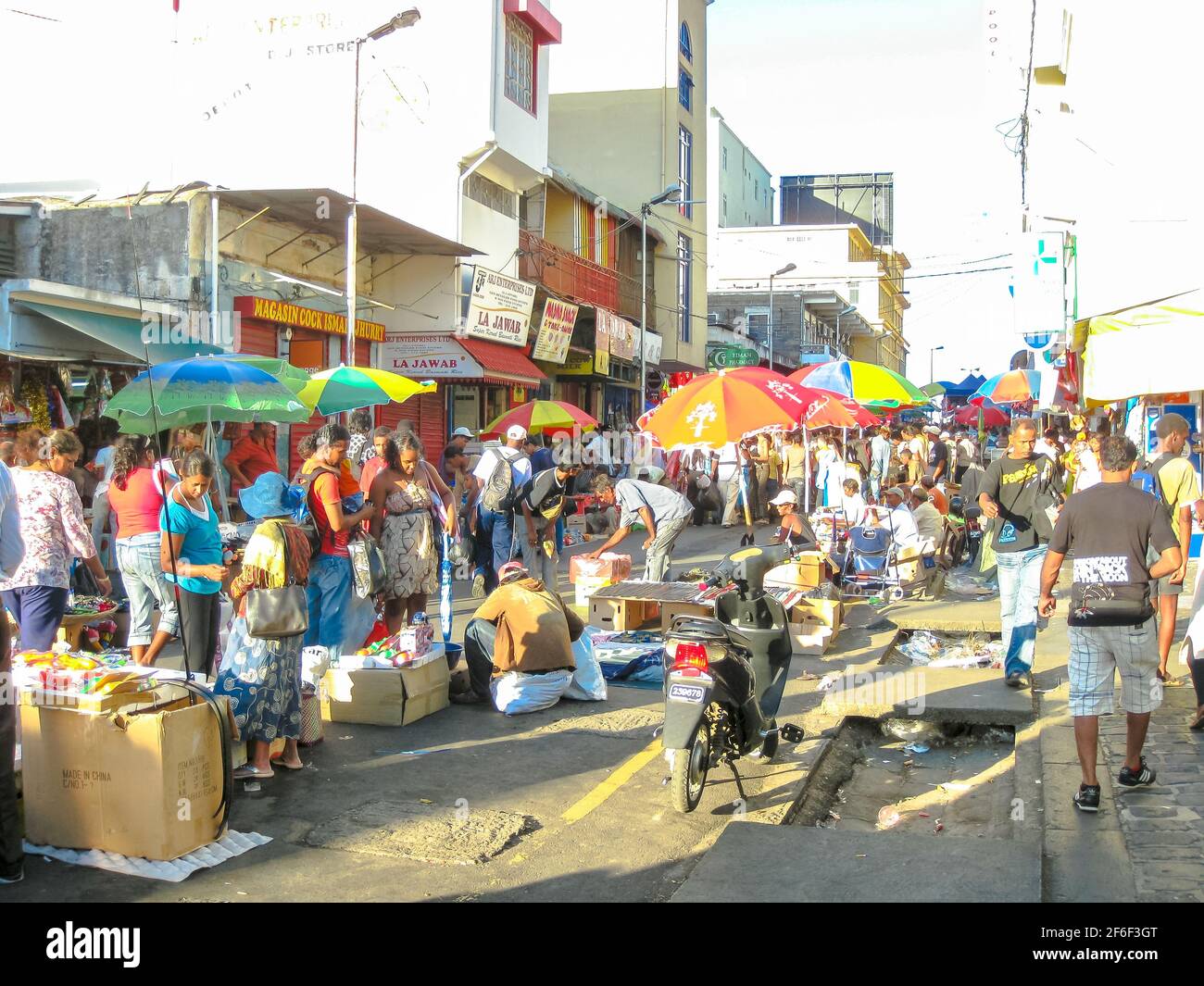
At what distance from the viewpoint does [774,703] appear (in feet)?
23.6

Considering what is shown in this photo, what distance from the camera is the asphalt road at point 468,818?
4816mm

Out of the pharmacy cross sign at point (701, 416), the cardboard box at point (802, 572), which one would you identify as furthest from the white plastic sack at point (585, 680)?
the cardboard box at point (802, 572)

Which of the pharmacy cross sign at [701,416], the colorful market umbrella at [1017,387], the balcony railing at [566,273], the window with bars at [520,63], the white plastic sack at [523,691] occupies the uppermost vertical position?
the window with bars at [520,63]

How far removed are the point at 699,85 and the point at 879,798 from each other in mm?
35567

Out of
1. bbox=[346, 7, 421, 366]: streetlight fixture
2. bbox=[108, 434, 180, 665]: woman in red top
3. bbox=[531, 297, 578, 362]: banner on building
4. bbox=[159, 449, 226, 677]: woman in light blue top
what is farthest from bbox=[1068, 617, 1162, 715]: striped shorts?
bbox=[531, 297, 578, 362]: banner on building

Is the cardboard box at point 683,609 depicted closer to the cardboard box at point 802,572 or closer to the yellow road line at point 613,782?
the cardboard box at point 802,572

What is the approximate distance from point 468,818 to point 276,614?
1.41m

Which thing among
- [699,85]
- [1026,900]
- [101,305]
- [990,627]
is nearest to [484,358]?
[101,305]

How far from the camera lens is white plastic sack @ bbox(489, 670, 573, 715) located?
309 inches

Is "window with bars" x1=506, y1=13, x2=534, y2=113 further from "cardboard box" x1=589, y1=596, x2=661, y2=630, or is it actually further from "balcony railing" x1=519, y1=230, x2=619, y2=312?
"cardboard box" x1=589, y1=596, x2=661, y2=630

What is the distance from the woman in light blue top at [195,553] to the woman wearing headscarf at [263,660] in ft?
3.74

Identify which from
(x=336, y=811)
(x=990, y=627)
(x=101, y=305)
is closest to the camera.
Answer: (x=336, y=811)
